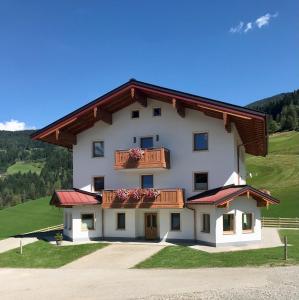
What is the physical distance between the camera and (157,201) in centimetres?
3127

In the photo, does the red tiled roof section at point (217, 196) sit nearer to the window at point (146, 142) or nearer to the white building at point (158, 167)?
the white building at point (158, 167)

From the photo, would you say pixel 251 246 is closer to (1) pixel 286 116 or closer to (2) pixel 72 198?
(2) pixel 72 198

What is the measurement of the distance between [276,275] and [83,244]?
15722mm

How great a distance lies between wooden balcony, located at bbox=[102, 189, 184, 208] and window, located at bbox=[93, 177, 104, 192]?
2.66 meters

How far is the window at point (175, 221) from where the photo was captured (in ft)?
106

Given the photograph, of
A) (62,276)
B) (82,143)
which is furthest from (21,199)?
(62,276)

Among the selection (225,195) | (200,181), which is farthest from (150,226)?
(225,195)

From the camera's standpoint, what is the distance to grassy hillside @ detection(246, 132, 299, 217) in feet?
161

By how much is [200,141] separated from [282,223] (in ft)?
44.3

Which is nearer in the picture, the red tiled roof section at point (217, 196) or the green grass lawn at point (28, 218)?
the red tiled roof section at point (217, 196)

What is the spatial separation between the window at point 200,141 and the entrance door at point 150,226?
580cm

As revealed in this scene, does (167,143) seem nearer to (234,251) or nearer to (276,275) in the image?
(234,251)

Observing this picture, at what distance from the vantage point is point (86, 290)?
18375 millimetres

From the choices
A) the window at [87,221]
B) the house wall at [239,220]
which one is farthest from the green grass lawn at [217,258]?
the window at [87,221]
